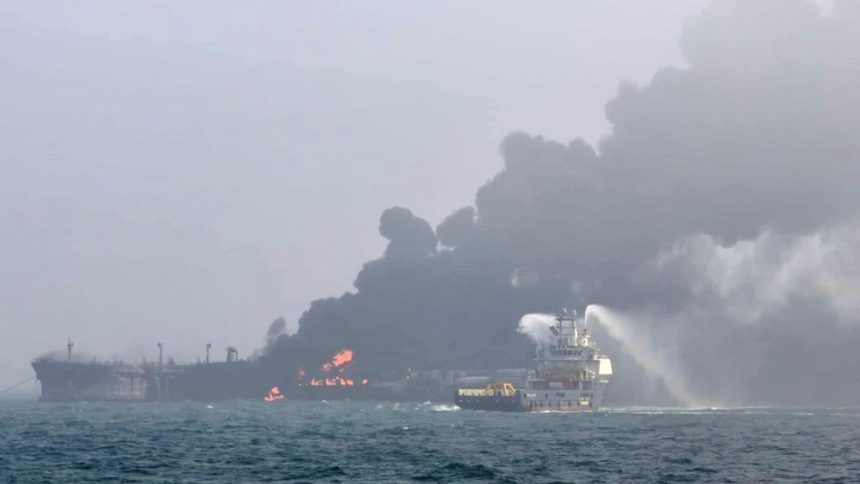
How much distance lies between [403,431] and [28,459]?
186 ft

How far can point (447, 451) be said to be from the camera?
129875 mm

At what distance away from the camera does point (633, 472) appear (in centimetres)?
10606

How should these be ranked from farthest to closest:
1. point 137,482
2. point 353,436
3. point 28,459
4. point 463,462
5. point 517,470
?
point 353,436 < point 28,459 < point 463,462 < point 517,470 < point 137,482

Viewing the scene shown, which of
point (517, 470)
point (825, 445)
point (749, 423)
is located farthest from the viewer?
point (749, 423)

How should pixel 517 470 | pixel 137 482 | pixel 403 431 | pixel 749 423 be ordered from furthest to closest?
pixel 749 423 < pixel 403 431 < pixel 517 470 < pixel 137 482

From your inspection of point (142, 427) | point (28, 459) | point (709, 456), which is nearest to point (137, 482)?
point (28, 459)

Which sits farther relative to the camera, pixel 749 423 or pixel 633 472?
pixel 749 423

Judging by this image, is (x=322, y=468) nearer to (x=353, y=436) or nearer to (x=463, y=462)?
(x=463, y=462)

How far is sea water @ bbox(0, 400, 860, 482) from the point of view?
10531cm

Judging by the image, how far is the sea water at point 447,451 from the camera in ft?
346

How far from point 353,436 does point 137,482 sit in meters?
58.2

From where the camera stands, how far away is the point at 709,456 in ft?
398

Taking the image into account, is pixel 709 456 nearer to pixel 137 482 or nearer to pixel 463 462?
pixel 463 462

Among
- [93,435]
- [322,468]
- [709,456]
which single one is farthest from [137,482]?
[93,435]
